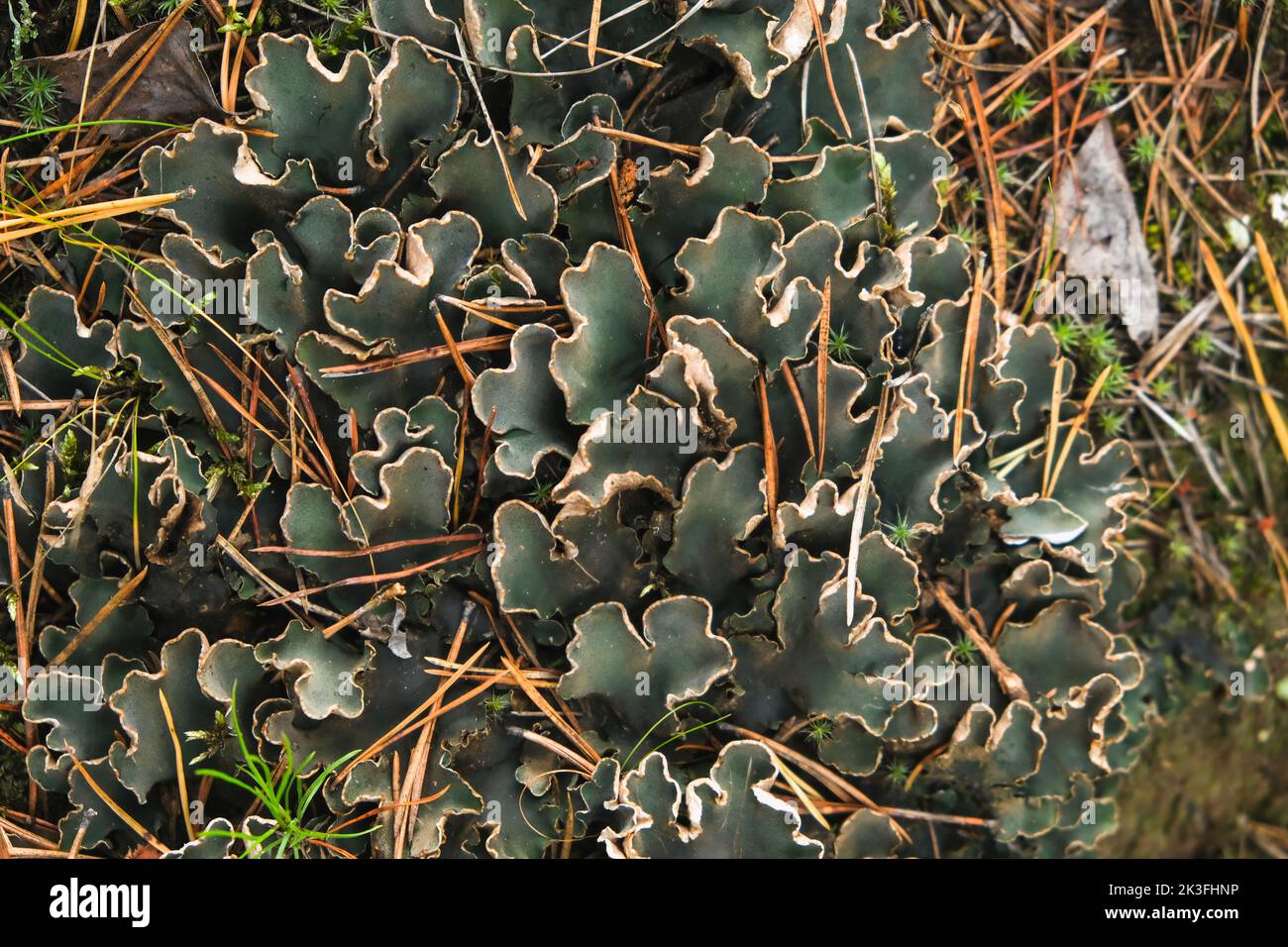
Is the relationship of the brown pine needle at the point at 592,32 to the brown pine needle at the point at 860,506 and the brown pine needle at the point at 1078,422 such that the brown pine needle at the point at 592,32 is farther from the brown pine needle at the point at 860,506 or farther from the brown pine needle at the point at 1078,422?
the brown pine needle at the point at 1078,422

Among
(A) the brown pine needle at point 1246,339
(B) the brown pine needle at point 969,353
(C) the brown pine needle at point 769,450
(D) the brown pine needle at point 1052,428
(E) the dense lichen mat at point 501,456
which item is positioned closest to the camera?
(E) the dense lichen mat at point 501,456

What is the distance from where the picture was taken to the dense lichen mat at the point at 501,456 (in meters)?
2.36

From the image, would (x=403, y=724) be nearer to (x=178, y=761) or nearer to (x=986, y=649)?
(x=178, y=761)

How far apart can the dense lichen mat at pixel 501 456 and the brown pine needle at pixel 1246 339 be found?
120cm

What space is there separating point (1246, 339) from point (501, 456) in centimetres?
252

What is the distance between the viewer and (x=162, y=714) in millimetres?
2383

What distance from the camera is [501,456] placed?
7.67 feet

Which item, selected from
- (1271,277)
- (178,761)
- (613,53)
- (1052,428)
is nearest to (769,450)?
(1052,428)

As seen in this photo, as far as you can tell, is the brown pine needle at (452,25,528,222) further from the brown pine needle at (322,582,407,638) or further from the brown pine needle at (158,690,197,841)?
the brown pine needle at (158,690,197,841)

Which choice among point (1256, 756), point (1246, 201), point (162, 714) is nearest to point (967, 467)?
point (1246, 201)

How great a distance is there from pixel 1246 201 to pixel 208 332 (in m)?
3.22

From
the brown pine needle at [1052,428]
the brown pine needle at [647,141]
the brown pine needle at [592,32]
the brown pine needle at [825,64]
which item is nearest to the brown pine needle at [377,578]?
the brown pine needle at [647,141]

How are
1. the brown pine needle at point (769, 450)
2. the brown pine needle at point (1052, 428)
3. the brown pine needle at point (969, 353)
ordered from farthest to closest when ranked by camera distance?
the brown pine needle at point (1052, 428) < the brown pine needle at point (969, 353) < the brown pine needle at point (769, 450)
